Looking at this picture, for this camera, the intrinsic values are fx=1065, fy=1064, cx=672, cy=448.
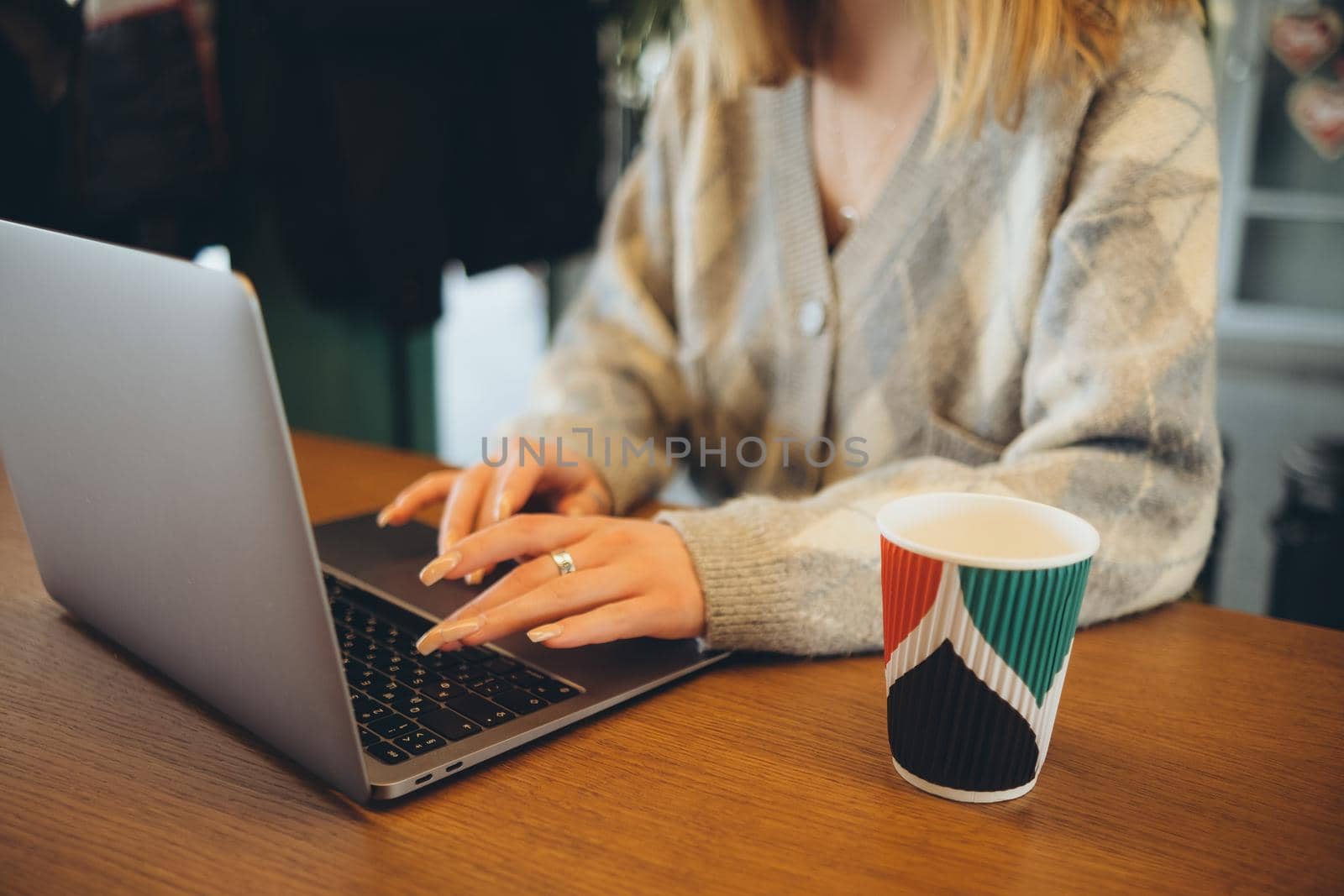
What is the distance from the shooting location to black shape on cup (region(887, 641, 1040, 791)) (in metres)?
0.44

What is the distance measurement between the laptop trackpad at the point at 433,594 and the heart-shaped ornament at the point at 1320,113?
2.94m

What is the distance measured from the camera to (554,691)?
53 cm

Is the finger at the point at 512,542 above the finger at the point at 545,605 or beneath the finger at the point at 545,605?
above

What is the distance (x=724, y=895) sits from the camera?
0.40 metres

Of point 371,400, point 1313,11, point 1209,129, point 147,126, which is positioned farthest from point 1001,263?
point 1313,11

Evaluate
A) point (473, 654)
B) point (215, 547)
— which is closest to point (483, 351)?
point (473, 654)

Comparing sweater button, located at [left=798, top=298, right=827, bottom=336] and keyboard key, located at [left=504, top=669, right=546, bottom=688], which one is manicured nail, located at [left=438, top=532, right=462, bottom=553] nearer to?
keyboard key, located at [left=504, top=669, right=546, bottom=688]

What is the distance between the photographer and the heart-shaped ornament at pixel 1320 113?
2.80 metres

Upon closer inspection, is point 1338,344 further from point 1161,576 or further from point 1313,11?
point 1161,576

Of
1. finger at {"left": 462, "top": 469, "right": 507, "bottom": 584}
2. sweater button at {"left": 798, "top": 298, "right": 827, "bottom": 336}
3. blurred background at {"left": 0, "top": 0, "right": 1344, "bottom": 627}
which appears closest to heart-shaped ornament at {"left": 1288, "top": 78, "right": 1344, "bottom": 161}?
blurred background at {"left": 0, "top": 0, "right": 1344, "bottom": 627}

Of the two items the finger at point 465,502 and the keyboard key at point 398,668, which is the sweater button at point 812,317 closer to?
the finger at point 465,502

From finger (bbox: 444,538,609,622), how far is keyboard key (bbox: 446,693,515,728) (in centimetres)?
4

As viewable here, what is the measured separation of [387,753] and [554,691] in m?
0.09

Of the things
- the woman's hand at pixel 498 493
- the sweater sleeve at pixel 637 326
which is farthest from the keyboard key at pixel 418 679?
the sweater sleeve at pixel 637 326
